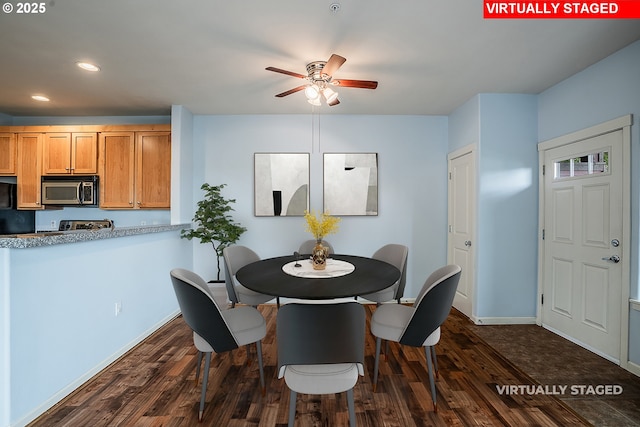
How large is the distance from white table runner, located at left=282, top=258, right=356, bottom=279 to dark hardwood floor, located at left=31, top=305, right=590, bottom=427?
0.83 meters

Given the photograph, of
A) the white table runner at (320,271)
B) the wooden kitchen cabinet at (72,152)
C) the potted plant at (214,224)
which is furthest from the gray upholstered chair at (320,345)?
the wooden kitchen cabinet at (72,152)

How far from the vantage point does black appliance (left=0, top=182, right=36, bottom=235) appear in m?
3.63

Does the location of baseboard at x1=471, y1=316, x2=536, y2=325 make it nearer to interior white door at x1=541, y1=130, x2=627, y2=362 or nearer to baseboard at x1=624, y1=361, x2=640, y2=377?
interior white door at x1=541, y1=130, x2=627, y2=362

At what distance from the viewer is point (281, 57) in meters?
2.46

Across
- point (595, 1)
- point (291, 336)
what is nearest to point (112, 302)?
point (291, 336)

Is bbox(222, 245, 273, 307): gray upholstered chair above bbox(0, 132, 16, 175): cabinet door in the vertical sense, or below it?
below

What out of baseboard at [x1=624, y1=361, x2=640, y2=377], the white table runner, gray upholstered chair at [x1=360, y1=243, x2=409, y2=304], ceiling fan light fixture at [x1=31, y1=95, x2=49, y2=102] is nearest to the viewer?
the white table runner

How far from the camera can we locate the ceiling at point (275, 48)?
1.92m

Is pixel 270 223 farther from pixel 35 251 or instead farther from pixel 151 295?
pixel 35 251

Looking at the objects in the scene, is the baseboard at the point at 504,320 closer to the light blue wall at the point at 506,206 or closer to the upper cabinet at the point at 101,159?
the light blue wall at the point at 506,206

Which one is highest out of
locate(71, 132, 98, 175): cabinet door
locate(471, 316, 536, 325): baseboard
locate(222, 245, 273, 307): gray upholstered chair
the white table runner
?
locate(71, 132, 98, 175): cabinet door

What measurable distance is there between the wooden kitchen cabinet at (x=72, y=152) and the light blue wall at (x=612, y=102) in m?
5.56

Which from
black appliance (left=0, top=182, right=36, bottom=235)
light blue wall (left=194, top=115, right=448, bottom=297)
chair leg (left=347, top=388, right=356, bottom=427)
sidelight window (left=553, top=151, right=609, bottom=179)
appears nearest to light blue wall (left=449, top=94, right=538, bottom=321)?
sidelight window (left=553, top=151, right=609, bottom=179)

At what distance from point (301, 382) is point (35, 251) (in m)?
1.85
